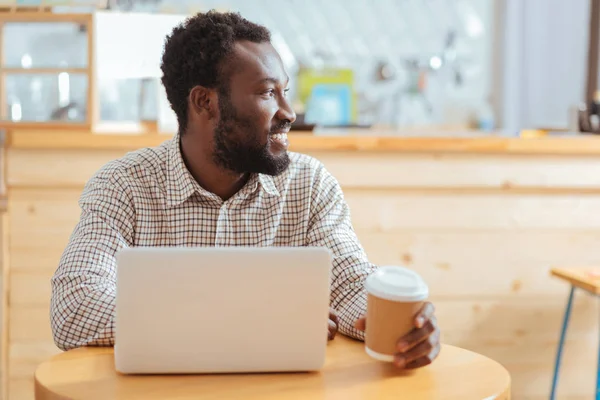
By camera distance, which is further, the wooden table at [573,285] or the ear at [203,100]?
A: the wooden table at [573,285]

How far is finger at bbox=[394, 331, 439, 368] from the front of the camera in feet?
3.36

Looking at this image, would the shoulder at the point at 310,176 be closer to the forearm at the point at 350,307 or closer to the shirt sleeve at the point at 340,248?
the shirt sleeve at the point at 340,248

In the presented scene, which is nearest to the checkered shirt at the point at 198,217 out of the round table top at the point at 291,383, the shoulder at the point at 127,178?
the shoulder at the point at 127,178

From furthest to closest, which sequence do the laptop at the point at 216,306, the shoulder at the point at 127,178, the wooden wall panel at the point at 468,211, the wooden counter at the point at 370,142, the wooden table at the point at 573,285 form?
1. the wooden wall panel at the point at 468,211
2. the wooden counter at the point at 370,142
3. the wooden table at the point at 573,285
4. the shoulder at the point at 127,178
5. the laptop at the point at 216,306

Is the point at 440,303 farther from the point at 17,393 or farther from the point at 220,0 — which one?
the point at 220,0

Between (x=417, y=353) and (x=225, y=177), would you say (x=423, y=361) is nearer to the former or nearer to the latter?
(x=417, y=353)

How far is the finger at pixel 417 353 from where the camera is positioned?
1023 mm

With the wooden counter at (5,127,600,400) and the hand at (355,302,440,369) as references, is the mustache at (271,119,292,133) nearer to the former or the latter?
the hand at (355,302,440,369)

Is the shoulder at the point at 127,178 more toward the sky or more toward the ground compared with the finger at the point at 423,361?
more toward the sky

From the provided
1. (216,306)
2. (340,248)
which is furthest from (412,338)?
(340,248)

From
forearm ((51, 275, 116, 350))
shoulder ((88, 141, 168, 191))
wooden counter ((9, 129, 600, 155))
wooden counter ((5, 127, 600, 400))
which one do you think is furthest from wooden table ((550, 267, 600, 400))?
forearm ((51, 275, 116, 350))

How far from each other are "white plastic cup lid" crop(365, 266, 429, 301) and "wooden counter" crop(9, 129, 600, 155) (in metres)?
1.35

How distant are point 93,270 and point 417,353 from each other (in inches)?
23.8

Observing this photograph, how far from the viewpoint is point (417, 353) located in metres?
1.03
